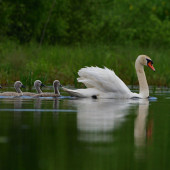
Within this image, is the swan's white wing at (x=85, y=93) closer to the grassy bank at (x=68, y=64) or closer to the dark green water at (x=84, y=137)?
the dark green water at (x=84, y=137)

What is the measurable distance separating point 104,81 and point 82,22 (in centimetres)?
2137

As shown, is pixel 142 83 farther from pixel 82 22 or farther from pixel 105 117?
pixel 82 22

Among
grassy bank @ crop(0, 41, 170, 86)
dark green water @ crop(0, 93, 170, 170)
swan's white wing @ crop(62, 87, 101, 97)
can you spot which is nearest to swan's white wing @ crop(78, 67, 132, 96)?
swan's white wing @ crop(62, 87, 101, 97)

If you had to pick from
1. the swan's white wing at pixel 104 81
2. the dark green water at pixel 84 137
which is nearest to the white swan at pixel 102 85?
the swan's white wing at pixel 104 81

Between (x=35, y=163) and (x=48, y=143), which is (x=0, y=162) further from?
(x=48, y=143)

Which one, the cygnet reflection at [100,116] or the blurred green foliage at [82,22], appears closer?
the cygnet reflection at [100,116]

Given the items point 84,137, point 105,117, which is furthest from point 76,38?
point 84,137

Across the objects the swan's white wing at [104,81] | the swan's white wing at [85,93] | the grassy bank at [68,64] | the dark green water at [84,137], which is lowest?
the dark green water at [84,137]

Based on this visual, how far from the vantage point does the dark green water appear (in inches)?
246

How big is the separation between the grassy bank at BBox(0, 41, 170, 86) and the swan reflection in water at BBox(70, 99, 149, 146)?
16.5 ft

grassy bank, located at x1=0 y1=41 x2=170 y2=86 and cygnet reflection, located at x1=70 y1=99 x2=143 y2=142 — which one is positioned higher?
grassy bank, located at x1=0 y1=41 x2=170 y2=86

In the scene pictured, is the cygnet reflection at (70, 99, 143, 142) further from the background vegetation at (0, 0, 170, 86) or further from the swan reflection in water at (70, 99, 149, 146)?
the background vegetation at (0, 0, 170, 86)

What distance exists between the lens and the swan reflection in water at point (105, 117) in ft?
26.2

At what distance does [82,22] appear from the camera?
116ft
